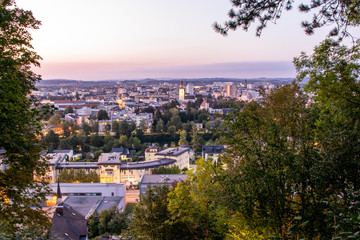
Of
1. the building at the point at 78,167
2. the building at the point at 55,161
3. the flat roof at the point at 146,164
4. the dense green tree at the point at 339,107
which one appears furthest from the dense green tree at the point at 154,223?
the building at the point at 78,167

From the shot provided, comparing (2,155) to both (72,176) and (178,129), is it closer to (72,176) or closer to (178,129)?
(72,176)

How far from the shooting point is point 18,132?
15.1ft

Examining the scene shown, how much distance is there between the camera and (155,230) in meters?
7.27

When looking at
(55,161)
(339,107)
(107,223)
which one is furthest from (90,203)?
(339,107)

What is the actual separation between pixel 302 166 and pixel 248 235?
152 cm

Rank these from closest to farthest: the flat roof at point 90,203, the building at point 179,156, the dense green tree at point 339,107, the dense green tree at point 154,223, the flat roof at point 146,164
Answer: the dense green tree at point 339,107 < the dense green tree at point 154,223 < the flat roof at point 90,203 < the flat roof at point 146,164 < the building at point 179,156

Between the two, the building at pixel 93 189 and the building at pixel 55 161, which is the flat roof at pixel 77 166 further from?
the building at pixel 93 189

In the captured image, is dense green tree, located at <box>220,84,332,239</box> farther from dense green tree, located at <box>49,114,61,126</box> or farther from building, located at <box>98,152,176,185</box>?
dense green tree, located at <box>49,114,61,126</box>

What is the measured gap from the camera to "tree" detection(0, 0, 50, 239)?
425 centimetres

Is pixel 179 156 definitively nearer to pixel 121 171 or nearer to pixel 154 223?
pixel 121 171

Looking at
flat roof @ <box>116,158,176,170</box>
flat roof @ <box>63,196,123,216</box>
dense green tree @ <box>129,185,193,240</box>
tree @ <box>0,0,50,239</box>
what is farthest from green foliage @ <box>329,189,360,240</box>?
flat roof @ <box>116,158,176,170</box>

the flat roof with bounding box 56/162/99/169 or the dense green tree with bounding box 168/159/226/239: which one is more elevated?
the dense green tree with bounding box 168/159/226/239

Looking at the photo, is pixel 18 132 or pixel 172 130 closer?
pixel 18 132

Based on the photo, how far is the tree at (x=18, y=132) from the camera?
13.9ft
